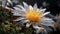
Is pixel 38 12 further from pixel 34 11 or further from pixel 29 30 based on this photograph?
pixel 29 30

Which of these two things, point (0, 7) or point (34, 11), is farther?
point (0, 7)

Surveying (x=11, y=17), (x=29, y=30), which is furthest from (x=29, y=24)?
(x=11, y=17)

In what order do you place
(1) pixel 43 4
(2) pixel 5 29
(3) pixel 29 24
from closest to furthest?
(3) pixel 29 24, (2) pixel 5 29, (1) pixel 43 4

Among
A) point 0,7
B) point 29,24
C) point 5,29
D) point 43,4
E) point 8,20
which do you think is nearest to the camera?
point 29,24

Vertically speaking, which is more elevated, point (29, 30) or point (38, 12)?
point (38, 12)

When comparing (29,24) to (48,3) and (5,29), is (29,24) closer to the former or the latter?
(5,29)

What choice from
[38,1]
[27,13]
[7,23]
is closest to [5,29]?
[7,23]
